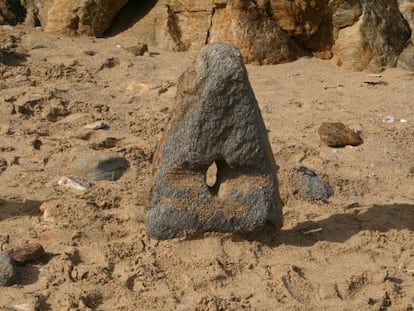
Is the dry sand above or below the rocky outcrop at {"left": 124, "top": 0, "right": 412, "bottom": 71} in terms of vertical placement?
below

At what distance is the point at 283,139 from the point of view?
7137 mm

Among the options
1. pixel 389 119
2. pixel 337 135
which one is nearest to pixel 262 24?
pixel 389 119

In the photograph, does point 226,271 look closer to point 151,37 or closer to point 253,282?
point 253,282

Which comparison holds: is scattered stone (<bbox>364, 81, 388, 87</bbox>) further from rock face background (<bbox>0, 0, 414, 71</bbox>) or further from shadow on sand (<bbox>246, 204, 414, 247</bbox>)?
shadow on sand (<bbox>246, 204, 414, 247</bbox>)

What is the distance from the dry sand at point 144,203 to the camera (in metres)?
4.63

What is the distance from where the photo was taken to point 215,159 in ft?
16.3

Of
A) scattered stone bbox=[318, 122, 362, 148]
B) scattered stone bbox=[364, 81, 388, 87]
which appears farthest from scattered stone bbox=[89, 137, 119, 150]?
scattered stone bbox=[364, 81, 388, 87]

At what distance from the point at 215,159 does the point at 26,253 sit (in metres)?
1.25

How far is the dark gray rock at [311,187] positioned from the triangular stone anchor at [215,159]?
871 millimetres

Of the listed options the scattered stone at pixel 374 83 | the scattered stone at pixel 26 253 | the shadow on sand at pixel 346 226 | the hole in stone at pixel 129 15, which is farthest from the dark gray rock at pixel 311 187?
the hole in stone at pixel 129 15

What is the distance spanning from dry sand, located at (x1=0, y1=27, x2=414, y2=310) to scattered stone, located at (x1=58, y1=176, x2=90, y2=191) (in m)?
0.05

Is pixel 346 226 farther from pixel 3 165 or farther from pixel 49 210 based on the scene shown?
pixel 3 165

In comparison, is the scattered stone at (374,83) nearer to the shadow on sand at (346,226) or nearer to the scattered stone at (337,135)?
the scattered stone at (337,135)

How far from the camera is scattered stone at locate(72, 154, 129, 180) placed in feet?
19.8
